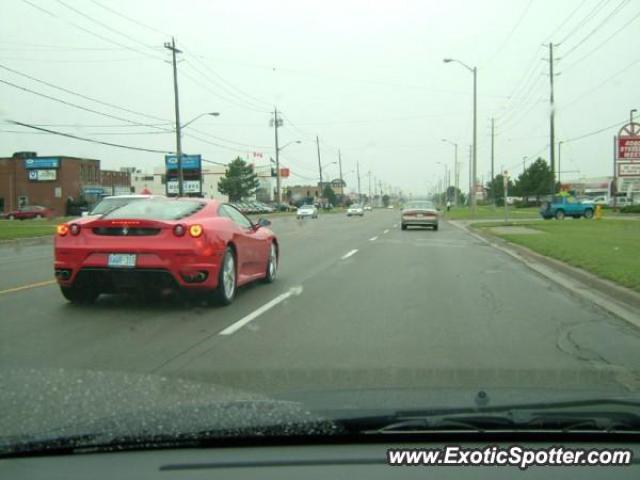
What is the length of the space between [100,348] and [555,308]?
5.93 m

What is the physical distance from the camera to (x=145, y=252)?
8500 mm

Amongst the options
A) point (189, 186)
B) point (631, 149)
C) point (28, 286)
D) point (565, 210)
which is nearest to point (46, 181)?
point (189, 186)

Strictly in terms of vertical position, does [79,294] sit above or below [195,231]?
below

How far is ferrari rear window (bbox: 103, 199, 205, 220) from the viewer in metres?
8.88

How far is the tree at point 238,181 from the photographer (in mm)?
118369

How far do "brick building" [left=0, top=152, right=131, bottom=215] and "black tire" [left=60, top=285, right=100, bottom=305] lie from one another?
7488 cm

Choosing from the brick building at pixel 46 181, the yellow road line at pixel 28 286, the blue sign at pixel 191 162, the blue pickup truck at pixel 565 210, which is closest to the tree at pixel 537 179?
the blue pickup truck at pixel 565 210

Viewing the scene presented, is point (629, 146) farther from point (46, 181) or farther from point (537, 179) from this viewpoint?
point (537, 179)

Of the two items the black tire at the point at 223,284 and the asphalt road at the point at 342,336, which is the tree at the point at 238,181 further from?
the black tire at the point at 223,284

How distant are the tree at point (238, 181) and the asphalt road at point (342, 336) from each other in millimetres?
106481

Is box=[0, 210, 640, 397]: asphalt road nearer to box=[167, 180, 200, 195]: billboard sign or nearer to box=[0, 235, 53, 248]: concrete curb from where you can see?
box=[0, 235, 53, 248]: concrete curb

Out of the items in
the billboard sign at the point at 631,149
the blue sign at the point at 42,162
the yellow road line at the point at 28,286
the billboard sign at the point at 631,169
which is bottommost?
the yellow road line at the point at 28,286

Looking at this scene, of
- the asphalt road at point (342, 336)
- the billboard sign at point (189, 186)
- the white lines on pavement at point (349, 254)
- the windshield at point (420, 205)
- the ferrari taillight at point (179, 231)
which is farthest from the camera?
the billboard sign at point (189, 186)

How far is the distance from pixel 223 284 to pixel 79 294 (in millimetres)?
1908
